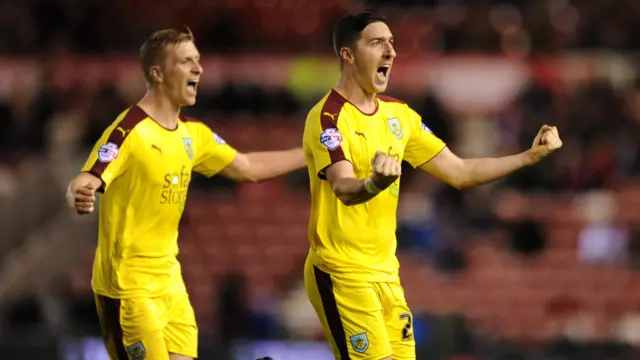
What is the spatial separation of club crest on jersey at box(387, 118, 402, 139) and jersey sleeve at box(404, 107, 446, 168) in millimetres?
172

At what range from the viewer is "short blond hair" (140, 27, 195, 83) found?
7.87 m

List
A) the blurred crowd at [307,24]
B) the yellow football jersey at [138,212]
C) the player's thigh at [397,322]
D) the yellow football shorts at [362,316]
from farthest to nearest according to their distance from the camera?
the blurred crowd at [307,24]
the yellow football jersey at [138,212]
the player's thigh at [397,322]
the yellow football shorts at [362,316]

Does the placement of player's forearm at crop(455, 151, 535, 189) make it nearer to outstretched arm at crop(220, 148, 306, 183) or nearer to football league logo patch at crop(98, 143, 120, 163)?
outstretched arm at crop(220, 148, 306, 183)

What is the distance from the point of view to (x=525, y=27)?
17375 mm

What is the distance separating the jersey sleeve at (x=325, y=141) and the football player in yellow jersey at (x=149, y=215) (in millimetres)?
1106

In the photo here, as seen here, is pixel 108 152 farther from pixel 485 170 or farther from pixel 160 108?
pixel 485 170

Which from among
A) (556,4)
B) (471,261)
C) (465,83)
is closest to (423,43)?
(465,83)

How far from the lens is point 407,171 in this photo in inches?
597

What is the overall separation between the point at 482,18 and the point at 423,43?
85 centimetres

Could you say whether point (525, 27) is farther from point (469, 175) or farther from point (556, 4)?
point (469, 175)

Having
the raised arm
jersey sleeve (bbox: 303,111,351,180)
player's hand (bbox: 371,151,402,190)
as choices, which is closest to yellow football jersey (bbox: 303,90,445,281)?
jersey sleeve (bbox: 303,111,351,180)

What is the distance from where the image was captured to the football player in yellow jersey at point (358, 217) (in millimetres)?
6965

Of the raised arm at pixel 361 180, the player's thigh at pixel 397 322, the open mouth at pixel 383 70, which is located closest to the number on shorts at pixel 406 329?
the player's thigh at pixel 397 322

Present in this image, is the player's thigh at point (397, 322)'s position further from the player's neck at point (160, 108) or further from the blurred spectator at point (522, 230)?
the blurred spectator at point (522, 230)
